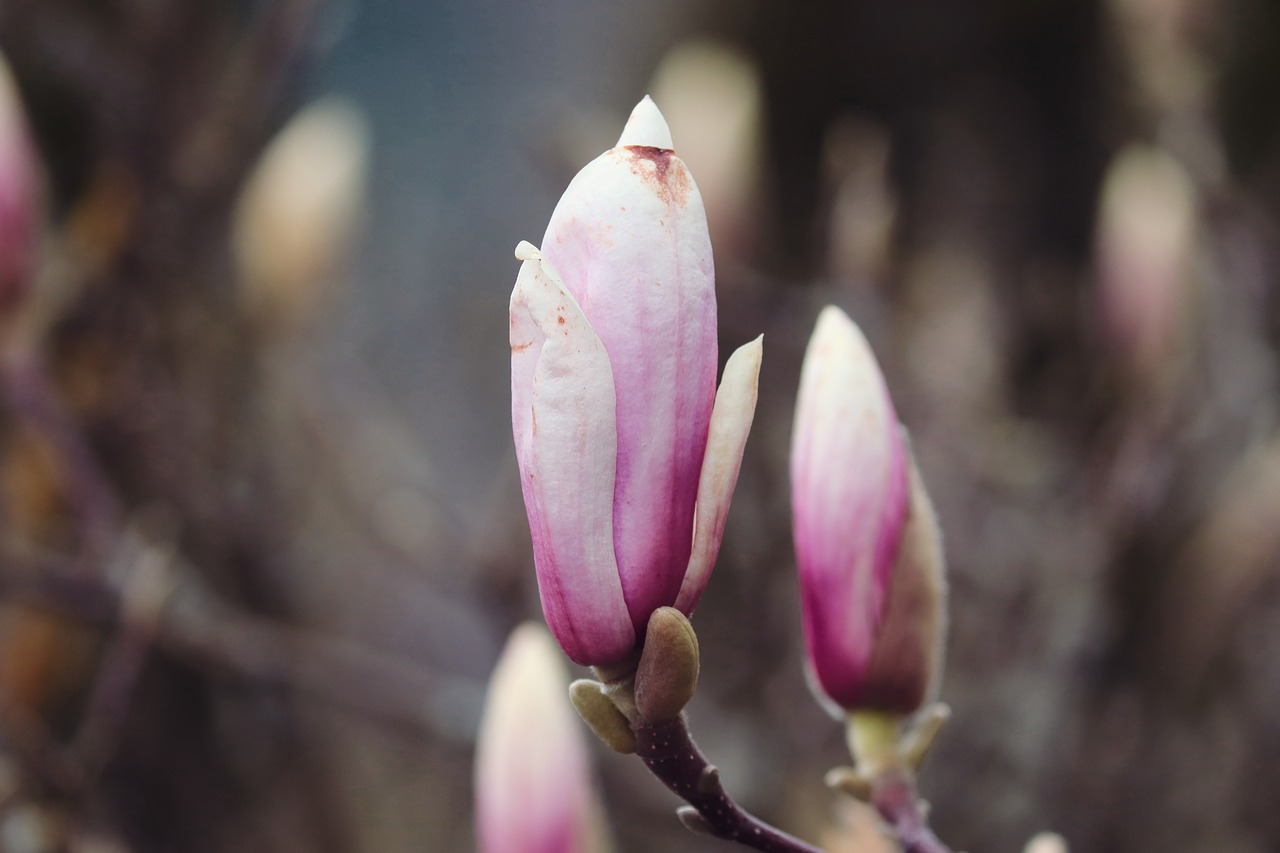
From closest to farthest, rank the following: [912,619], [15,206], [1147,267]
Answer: [912,619] → [15,206] → [1147,267]

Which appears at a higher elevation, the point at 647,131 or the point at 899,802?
the point at 647,131

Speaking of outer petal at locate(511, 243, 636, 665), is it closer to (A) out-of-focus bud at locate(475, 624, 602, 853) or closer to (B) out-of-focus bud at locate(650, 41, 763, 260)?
(A) out-of-focus bud at locate(475, 624, 602, 853)

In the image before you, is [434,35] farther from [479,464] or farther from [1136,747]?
[1136,747]

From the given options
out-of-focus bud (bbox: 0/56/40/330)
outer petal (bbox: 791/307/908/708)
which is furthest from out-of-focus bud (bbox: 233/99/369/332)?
outer petal (bbox: 791/307/908/708)

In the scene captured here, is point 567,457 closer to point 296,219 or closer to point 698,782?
point 698,782

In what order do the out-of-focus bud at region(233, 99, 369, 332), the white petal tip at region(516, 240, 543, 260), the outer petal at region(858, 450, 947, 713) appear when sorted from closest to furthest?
the white petal tip at region(516, 240, 543, 260), the outer petal at region(858, 450, 947, 713), the out-of-focus bud at region(233, 99, 369, 332)

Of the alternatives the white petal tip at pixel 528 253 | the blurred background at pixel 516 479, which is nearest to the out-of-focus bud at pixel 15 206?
the blurred background at pixel 516 479

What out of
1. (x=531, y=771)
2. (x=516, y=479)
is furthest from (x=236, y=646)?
(x=531, y=771)
